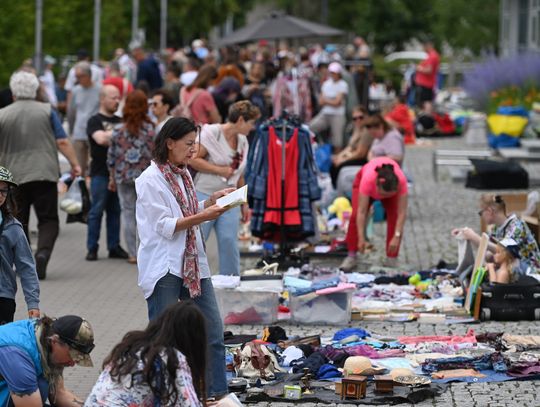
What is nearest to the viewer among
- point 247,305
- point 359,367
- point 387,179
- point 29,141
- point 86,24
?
point 359,367

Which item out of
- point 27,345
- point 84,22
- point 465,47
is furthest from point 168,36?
point 27,345

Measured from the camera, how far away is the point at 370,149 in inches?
654

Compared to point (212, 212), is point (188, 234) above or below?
below

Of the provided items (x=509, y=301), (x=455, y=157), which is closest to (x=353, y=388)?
(x=509, y=301)

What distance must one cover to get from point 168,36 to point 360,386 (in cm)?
5655

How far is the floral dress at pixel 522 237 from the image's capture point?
11.5 m

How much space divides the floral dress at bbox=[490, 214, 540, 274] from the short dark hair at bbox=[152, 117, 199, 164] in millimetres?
4573

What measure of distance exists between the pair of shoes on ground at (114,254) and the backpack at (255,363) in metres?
5.09

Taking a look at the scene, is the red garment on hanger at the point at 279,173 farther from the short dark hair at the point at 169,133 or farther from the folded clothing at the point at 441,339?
the short dark hair at the point at 169,133

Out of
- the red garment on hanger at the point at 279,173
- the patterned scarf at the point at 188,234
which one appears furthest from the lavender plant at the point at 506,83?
the patterned scarf at the point at 188,234

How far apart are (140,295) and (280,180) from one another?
1.91m

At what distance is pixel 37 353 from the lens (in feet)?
21.2

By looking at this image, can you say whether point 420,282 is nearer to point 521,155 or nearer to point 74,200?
point 74,200

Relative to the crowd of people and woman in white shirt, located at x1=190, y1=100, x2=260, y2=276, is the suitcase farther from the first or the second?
woman in white shirt, located at x1=190, y1=100, x2=260, y2=276
